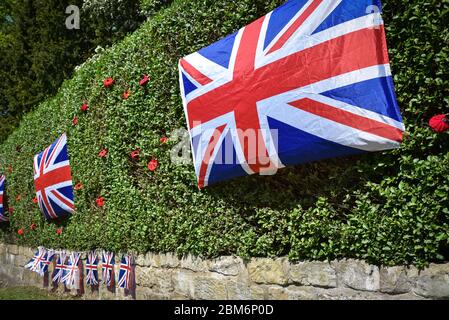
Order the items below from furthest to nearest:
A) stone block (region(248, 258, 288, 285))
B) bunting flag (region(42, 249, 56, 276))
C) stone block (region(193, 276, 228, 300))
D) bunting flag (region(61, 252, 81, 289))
Answer: bunting flag (region(42, 249, 56, 276)) → bunting flag (region(61, 252, 81, 289)) → stone block (region(193, 276, 228, 300)) → stone block (region(248, 258, 288, 285))

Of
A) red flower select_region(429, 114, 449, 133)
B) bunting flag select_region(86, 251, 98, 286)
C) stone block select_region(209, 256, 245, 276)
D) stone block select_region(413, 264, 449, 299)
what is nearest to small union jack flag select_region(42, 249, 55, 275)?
bunting flag select_region(86, 251, 98, 286)

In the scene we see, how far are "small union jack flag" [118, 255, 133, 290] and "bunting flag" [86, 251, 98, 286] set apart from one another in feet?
2.49

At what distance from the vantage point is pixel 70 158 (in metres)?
6.29

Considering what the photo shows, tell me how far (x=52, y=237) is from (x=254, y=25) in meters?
5.23

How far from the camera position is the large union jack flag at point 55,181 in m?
6.29

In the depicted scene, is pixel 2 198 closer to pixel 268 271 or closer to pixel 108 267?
pixel 108 267

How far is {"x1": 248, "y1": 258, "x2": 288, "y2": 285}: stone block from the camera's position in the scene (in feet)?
10.9

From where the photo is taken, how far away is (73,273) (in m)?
6.16

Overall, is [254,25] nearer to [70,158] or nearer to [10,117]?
[70,158]

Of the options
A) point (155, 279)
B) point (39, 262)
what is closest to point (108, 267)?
point (155, 279)

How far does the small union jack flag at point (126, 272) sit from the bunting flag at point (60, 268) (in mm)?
1761

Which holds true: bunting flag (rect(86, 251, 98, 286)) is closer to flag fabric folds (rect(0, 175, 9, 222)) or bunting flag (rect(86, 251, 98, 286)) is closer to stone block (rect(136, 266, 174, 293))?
stone block (rect(136, 266, 174, 293))

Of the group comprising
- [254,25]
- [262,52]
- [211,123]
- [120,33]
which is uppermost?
[120,33]
